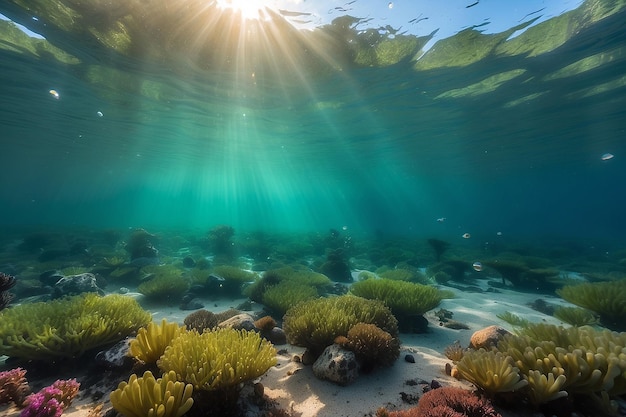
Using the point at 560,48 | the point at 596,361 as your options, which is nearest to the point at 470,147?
the point at 560,48

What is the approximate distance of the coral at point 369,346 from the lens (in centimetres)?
407

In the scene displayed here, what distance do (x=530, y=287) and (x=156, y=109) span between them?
1032 inches

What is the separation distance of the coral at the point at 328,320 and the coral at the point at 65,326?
2907mm

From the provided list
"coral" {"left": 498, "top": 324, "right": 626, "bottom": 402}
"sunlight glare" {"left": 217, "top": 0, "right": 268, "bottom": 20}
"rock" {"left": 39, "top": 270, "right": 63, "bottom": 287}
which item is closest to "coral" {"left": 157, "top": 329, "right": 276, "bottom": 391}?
"coral" {"left": 498, "top": 324, "right": 626, "bottom": 402}

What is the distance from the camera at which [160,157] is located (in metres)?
41.1

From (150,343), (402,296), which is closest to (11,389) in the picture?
(150,343)

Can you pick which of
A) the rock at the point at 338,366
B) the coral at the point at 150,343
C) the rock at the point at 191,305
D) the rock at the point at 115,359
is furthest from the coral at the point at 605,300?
the rock at the point at 191,305

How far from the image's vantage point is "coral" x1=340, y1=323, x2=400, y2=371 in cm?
407

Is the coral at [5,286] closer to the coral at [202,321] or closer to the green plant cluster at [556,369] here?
the coral at [202,321]

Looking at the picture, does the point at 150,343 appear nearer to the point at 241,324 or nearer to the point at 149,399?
the point at 149,399

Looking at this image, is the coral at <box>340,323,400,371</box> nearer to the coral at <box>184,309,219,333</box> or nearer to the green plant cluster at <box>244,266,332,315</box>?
the green plant cluster at <box>244,266,332,315</box>

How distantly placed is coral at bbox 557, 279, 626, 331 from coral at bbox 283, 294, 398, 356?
4885mm

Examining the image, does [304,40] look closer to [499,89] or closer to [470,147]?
[499,89]

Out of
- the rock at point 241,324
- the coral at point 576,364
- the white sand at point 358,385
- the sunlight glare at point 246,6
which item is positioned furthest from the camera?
the sunlight glare at point 246,6
